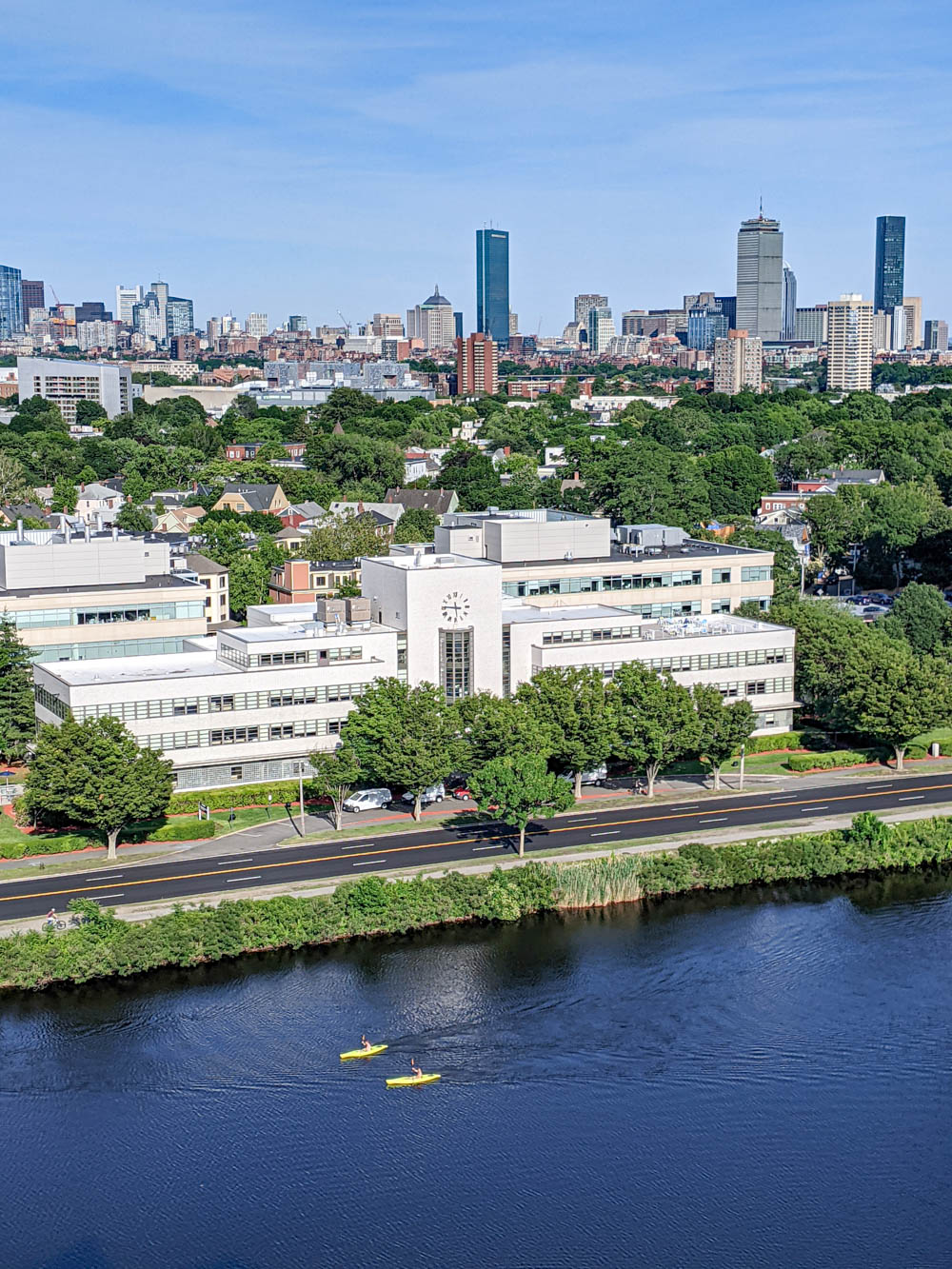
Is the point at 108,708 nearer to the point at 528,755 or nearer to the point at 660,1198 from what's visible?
the point at 528,755

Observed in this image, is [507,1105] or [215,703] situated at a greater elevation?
[215,703]

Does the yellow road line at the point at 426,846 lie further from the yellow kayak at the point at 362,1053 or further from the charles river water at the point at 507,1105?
the yellow kayak at the point at 362,1053

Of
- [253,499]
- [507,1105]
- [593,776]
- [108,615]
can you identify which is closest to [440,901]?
[507,1105]

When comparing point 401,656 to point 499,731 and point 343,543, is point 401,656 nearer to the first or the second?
point 499,731

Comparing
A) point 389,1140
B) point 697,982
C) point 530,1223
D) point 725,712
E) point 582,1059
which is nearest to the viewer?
point 530,1223

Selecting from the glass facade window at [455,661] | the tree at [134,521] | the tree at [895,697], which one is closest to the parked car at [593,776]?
the glass facade window at [455,661]

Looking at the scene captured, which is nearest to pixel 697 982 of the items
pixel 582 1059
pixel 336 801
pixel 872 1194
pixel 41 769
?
pixel 582 1059
